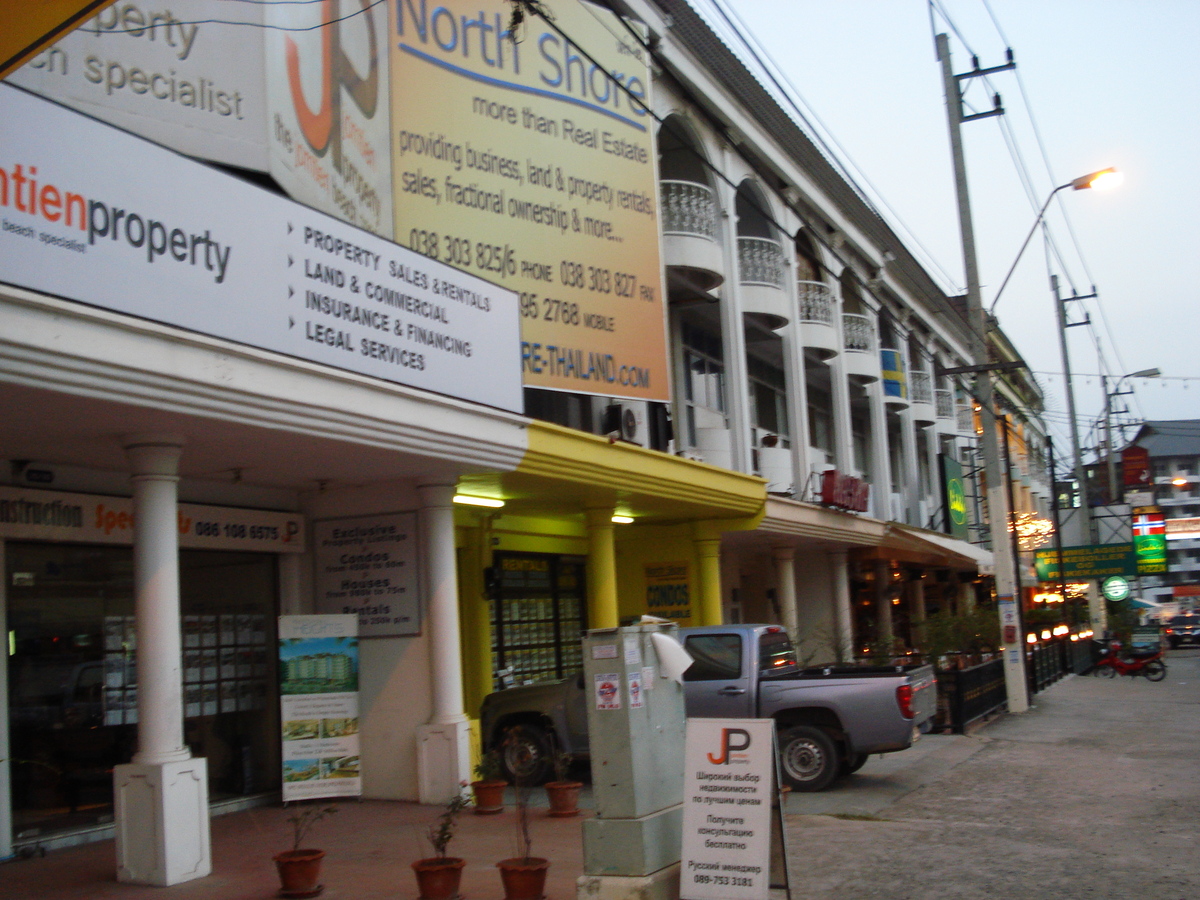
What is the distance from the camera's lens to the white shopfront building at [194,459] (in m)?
7.30

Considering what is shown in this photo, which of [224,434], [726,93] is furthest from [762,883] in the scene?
[726,93]

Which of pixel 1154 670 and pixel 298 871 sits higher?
pixel 298 871

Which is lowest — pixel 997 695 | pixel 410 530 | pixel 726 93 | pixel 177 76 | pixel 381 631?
pixel 997 695

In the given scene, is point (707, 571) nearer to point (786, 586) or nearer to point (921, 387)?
point (786, 586)

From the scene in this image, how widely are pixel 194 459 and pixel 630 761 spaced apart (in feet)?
17.3

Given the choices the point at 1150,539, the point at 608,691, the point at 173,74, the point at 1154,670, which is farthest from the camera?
the point at 1150,539

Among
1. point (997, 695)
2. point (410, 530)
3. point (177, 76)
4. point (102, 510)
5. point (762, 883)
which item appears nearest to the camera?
point (762, 883)

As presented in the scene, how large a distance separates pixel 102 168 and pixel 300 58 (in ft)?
14.6

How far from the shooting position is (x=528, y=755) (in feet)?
45.0

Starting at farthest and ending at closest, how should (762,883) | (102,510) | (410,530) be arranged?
1. (410,530)
2. (102,510)
3. (762,883)

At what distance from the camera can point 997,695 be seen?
21172 mm

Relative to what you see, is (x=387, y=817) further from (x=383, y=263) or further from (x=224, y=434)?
(x=383, y=263)

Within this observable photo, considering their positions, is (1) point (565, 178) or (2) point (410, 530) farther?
(1) point (565, 178)

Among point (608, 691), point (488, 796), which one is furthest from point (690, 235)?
point (608, 691)
